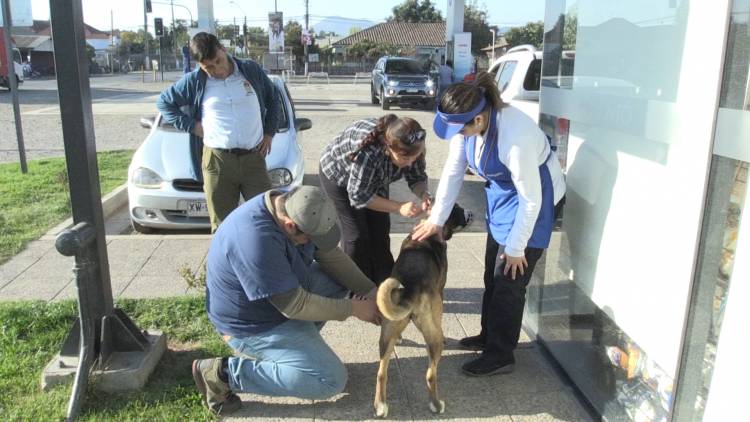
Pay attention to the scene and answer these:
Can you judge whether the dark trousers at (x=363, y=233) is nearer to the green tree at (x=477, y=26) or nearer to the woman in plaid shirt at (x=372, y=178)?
the woman in plaid shirt at (x=372, y=178)

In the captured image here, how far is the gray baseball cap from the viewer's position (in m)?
2.61

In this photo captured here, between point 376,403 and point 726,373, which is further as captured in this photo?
point 376,403

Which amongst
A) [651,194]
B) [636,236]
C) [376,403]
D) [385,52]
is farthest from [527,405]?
[385,52]

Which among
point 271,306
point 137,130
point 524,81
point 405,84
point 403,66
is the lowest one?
point 137,130

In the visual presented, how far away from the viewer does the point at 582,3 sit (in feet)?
10.6

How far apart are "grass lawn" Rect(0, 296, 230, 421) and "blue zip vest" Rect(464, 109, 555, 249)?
1888 mm

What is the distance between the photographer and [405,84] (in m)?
20.2

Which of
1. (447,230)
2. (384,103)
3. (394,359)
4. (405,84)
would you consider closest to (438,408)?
(394,359)

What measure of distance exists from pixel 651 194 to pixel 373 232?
6.29 ft

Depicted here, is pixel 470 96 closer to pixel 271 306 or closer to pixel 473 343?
pixel 271 306

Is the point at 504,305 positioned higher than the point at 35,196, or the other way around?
the point at 504,305

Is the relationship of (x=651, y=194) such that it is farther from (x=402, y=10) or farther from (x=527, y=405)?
(x=402, y=10)

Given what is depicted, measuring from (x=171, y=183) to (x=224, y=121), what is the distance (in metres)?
1.75

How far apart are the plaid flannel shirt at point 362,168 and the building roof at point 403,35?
65730mm
